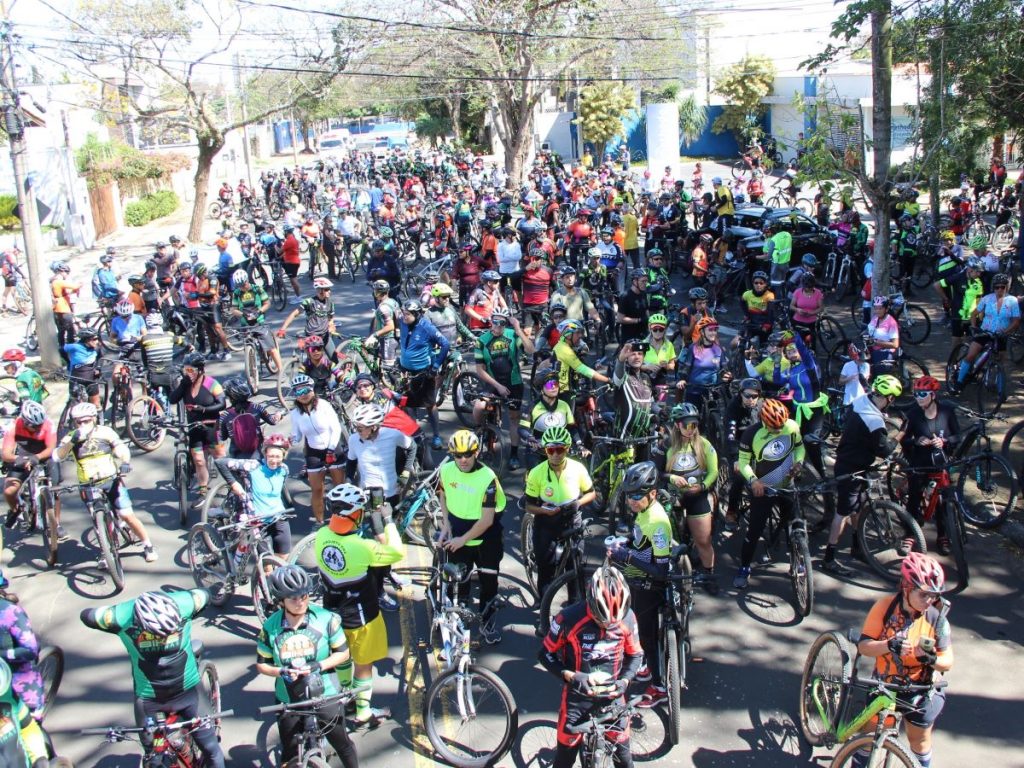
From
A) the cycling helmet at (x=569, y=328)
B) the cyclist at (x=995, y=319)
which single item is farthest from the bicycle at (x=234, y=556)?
the cyclist at (x=995, y=319)

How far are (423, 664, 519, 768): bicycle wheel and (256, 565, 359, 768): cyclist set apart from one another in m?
0.71

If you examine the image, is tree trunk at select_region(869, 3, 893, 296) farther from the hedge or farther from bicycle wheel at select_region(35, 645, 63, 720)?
the hedge

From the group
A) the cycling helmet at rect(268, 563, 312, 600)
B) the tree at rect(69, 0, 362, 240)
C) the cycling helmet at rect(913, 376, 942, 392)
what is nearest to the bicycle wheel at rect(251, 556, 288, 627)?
the cycling helmet at rect(268, 563, 312, 600)

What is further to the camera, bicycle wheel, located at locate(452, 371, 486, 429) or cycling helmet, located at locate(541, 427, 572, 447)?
bicycle wheel, located at locate(452, 371, 486, 429)

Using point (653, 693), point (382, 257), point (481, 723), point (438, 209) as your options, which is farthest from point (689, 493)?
point (438, 209)

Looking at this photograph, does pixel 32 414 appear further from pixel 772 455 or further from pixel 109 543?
pixel 772 455

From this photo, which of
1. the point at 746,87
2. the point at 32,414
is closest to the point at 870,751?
the point at 32,414

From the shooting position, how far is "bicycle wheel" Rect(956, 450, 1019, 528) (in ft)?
29.2

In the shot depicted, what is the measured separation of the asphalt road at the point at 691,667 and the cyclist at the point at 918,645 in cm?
99

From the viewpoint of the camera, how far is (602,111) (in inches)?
1800

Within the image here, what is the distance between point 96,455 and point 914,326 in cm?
1235

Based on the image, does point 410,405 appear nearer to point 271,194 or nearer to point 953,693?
point 953,693

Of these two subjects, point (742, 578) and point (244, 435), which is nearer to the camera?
point (742, 578)

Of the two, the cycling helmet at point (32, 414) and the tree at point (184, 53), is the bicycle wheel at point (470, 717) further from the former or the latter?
the tree at point (184, 53)
